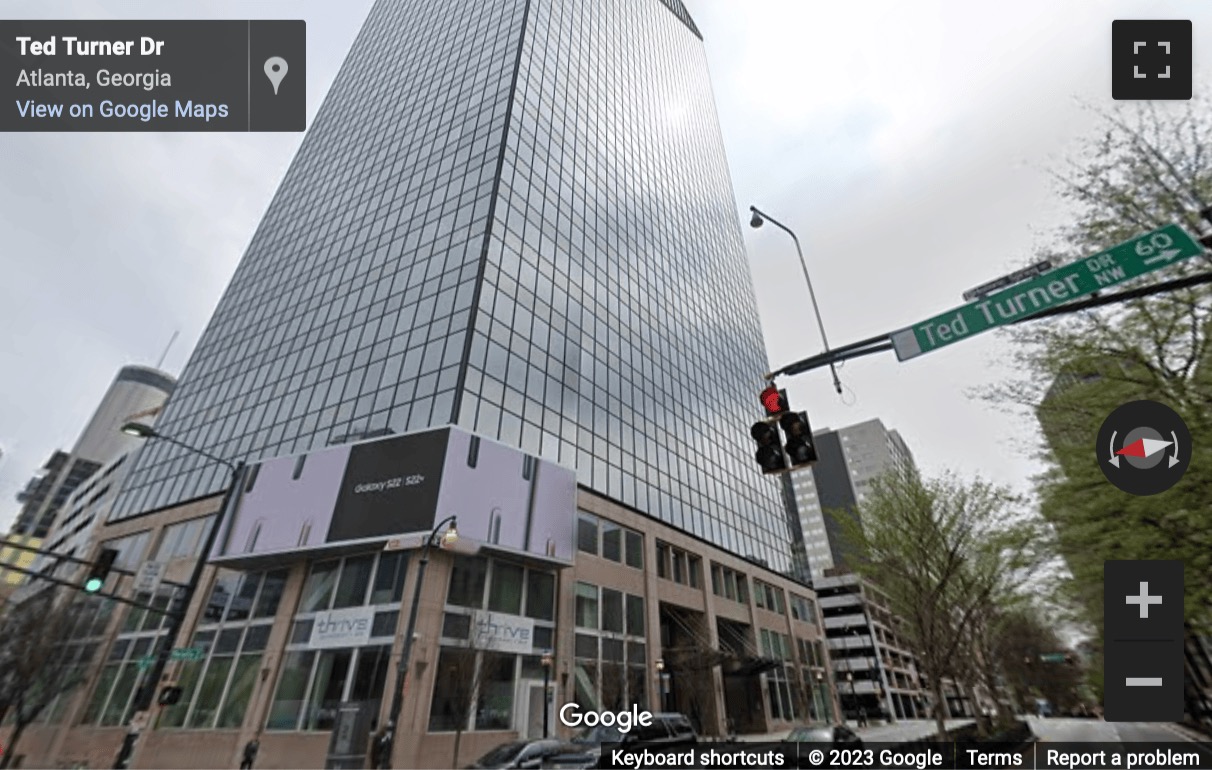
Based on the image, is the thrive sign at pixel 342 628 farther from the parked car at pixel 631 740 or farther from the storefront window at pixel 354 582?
the parked car at pixel 631 740

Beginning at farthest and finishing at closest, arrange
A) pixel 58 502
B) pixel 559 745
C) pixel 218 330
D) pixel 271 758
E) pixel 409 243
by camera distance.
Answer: pixel 58 502 → pixel 218 330 → pixel 409 243 → pixel 271 758 → pixel 559 745

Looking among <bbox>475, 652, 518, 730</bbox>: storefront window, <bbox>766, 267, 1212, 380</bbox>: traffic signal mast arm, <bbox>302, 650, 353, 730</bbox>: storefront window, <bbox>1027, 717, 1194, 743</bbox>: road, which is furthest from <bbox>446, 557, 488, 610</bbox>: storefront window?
<bbox>1027, 717, 1194, 743</bbox>: road

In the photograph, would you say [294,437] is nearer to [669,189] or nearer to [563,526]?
[563,526]

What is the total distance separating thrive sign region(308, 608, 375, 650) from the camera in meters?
24.1

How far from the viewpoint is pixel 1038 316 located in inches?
221

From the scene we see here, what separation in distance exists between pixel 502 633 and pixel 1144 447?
2433cm

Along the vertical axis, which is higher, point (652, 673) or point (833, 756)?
point (652, 673)

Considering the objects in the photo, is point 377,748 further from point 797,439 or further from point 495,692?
point 797,439

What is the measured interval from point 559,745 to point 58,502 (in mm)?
206435

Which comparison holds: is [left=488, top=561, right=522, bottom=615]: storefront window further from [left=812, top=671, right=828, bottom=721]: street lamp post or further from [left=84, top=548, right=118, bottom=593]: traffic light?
[left=812, top=671, right=828, bottom=721]: street lamp post

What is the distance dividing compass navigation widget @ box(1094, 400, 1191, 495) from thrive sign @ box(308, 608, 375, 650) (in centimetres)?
2537

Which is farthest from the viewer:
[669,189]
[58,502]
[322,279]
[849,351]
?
[58,502]

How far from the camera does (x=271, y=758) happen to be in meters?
23.2

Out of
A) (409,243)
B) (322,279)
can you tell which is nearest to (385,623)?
(409,243)
